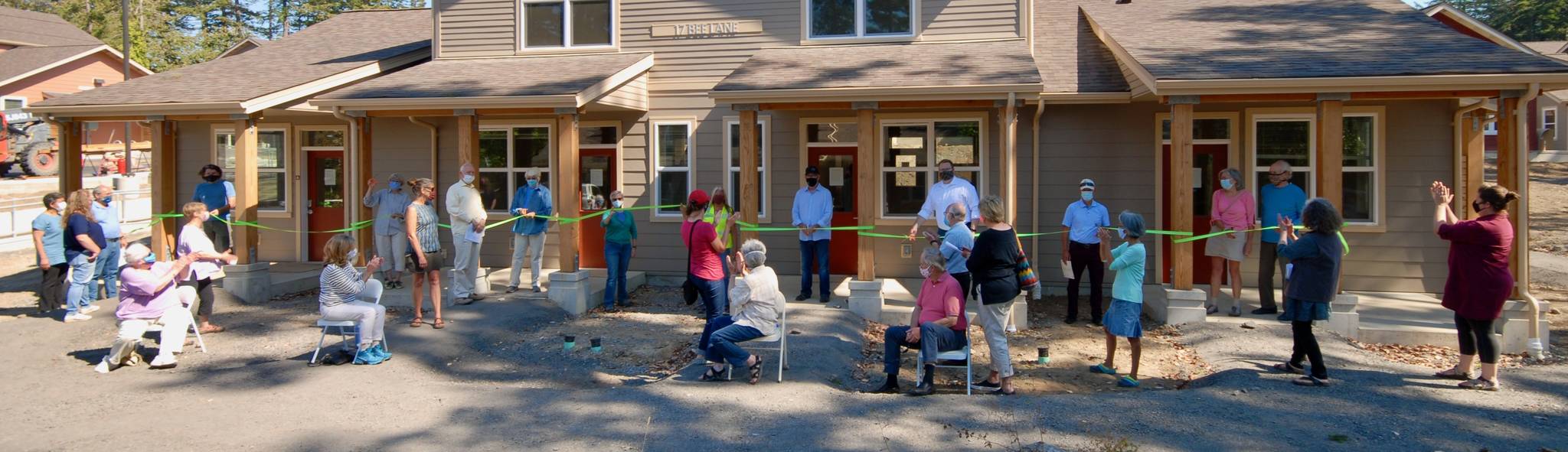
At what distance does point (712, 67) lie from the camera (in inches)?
523

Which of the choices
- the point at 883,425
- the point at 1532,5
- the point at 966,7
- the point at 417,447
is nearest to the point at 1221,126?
the point at 966,7

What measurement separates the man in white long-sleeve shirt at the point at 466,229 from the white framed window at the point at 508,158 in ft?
9.66

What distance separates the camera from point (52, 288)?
11.0 metres

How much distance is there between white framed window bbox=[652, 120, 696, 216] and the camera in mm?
13367

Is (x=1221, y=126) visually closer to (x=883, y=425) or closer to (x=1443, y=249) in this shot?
(x=1443, y=249)

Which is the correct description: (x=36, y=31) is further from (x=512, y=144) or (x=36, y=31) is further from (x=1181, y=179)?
(x=1181, y=179)

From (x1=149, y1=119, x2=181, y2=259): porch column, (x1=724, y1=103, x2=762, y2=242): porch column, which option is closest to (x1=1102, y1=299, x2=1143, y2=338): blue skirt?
(x1=724, y1=103, x2=762, y2=242): porch column

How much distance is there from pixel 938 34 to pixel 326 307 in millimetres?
8007

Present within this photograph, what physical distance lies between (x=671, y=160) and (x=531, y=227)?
2.51 metres

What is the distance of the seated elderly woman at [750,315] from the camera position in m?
7.62

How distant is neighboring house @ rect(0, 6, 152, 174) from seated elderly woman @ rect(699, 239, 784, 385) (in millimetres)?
33469

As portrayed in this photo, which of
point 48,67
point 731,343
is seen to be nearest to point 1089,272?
point 731,343

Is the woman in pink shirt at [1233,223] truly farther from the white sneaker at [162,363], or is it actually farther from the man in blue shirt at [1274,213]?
the white sneaker at [162,363]

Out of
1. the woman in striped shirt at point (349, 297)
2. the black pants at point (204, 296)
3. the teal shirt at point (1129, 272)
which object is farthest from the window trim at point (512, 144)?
the teal shirt at point (1129, 272)
